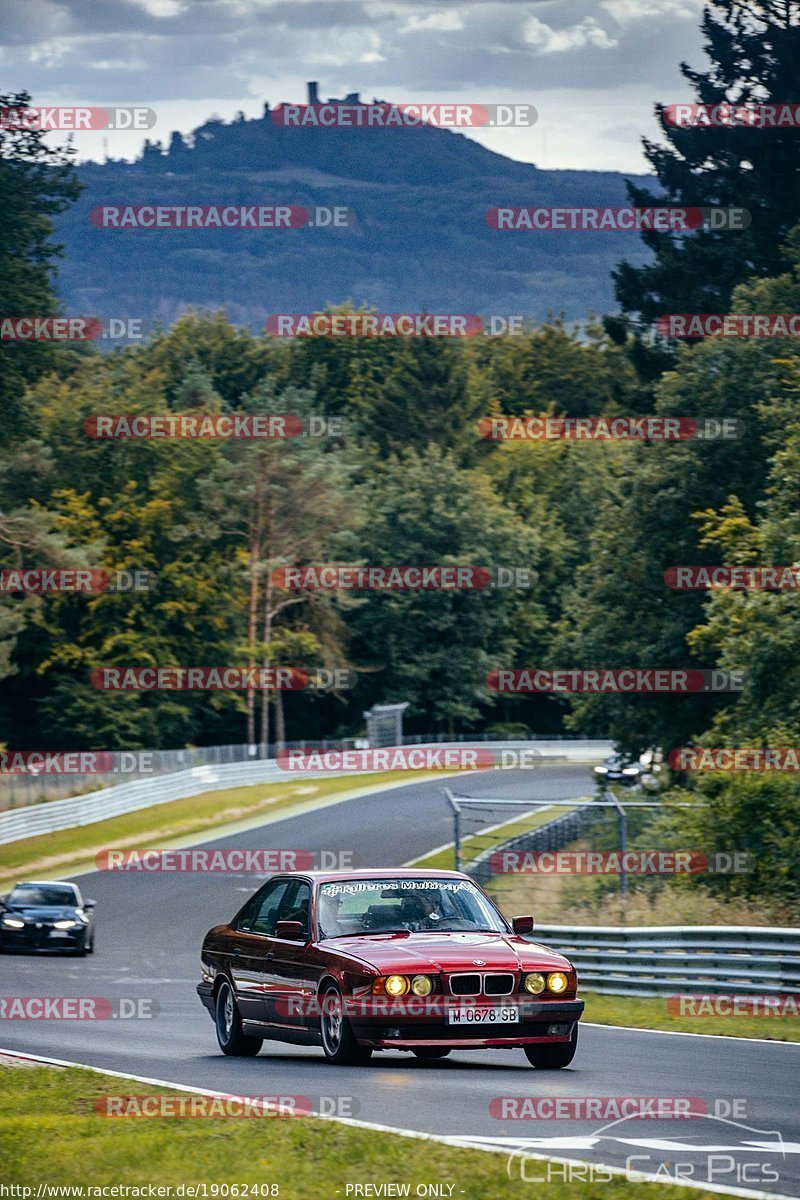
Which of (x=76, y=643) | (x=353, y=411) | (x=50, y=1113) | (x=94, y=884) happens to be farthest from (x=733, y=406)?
(x=353, y=411)

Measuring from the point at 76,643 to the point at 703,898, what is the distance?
191 feet

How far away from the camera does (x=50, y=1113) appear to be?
10.4 metres

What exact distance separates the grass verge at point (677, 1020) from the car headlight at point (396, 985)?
17.0 feet

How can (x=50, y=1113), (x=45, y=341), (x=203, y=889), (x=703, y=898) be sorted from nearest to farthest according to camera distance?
(x=50, y=1113)
(x=703, y=898)
(x=203, y=889)
(x=45, y=341)

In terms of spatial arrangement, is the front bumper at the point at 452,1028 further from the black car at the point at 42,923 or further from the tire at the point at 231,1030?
the black car at the point at 42,923

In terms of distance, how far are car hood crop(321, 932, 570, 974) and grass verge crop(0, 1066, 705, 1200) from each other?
2473 millimetres

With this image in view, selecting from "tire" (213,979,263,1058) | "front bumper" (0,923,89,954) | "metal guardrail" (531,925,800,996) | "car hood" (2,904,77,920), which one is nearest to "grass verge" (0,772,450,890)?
"car hood" (2,904,77,920)

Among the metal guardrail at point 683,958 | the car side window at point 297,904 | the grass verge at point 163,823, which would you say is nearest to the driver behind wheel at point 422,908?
the car side window at point 297,904

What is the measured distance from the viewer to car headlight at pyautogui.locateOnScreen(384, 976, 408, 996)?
1205 cm

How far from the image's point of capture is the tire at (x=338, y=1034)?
1255cm

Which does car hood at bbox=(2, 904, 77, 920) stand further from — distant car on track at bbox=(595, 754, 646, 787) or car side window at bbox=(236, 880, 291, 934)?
distant car on track at bbox=(595, 754, 646, 787)

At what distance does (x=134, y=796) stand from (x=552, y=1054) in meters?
46.2

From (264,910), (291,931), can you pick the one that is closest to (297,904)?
(291,931)

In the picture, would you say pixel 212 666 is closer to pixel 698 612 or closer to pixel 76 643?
pixel 76 643
